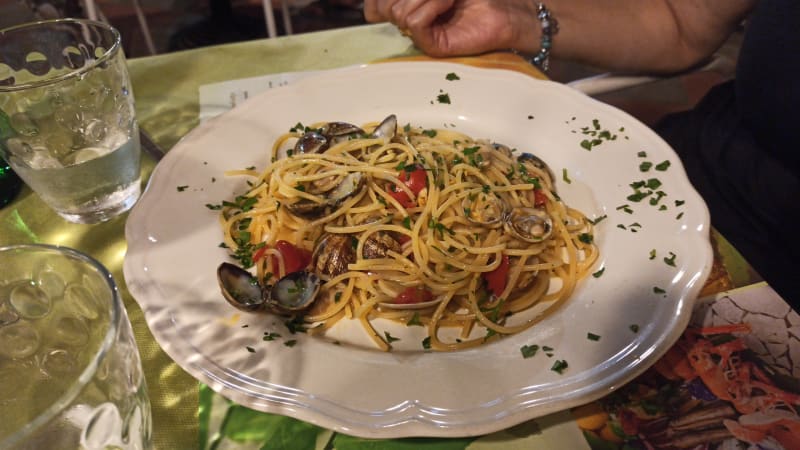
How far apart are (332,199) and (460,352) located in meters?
0.80

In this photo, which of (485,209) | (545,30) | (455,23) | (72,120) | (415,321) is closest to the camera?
(415,321)

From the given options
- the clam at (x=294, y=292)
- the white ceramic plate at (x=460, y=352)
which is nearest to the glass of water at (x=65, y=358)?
the white ceramic plate at (x=460, y=352)

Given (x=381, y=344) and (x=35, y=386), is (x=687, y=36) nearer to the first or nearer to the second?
(x=381, y=344)

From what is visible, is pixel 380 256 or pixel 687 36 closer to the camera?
pixel 380 256

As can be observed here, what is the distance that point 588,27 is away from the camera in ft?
9.61

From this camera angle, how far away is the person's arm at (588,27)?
2.66m

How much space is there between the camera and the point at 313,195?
1992 millimetres

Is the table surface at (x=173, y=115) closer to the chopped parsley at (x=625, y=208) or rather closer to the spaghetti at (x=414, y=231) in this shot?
the spaghetti at (x=414, y=231)

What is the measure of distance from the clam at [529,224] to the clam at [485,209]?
4 cm

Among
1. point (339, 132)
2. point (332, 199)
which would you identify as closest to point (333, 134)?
point (339, 132)

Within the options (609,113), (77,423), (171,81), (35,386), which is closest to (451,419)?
(77,423)

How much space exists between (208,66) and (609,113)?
184 centimetres

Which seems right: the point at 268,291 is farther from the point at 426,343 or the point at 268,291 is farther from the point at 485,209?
the point at 485,209

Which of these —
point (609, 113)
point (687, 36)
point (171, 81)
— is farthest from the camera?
point (687, 36)
